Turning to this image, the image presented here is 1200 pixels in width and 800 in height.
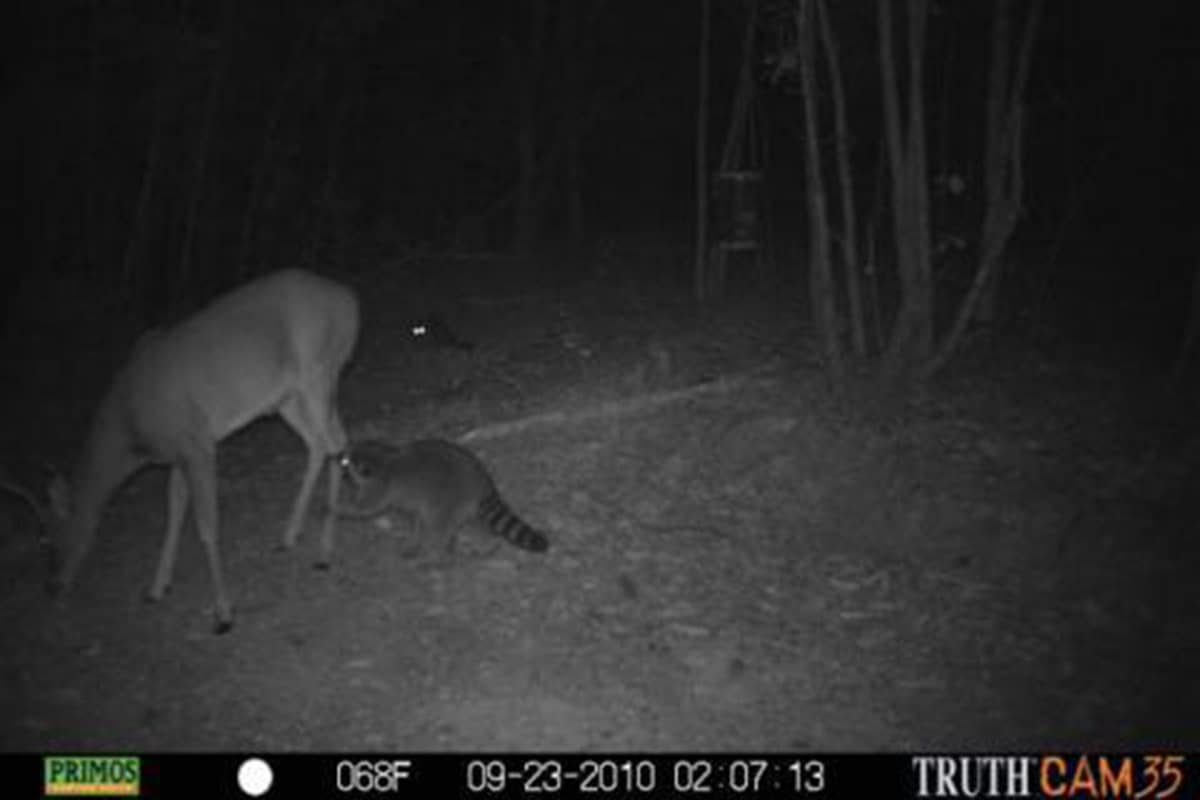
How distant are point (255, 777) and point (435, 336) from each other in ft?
26.4

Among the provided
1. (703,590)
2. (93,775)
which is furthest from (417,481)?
(93,775)

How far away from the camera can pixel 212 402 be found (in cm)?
771

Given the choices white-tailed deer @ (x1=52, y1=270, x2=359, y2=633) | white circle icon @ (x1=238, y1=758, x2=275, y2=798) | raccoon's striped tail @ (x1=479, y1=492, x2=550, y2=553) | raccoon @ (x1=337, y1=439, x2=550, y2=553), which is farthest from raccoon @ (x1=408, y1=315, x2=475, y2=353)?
white circle icon @ (x1=238, y1=758, x2=275, y2=798)

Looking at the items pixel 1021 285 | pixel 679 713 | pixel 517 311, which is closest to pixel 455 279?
pixel 517 311

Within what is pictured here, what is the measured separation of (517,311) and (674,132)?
39.6 feet

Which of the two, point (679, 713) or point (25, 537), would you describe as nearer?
point (679, 713)

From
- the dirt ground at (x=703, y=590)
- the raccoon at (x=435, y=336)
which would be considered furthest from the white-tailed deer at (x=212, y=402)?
the raccoon at (x=435, y=336)

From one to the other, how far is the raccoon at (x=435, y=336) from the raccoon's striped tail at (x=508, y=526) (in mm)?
5371

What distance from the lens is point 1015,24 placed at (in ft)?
41.1

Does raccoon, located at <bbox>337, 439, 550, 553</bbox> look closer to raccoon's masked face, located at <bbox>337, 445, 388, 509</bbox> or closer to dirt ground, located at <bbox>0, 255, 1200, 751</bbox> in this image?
raccoon's masked face, located at <bbox>337, 445, 388, 509</bbox>

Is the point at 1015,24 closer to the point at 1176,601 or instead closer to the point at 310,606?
the point at 1176,601

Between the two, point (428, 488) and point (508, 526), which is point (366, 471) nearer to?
point (428, 488)

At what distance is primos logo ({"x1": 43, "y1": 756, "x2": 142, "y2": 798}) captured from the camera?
558 centimetres

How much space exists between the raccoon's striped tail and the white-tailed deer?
3.56 feet
